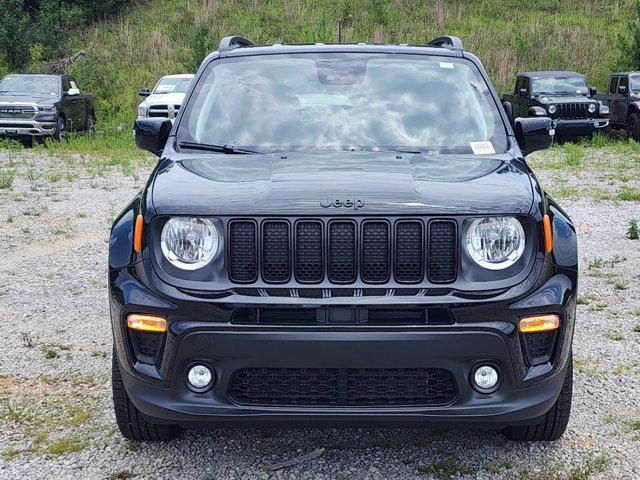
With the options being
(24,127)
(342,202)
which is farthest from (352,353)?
(24,127)

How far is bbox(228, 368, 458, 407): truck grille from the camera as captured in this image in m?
3.21

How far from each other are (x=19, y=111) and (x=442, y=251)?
17.8 metres

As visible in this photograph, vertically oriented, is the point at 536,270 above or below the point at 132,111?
above

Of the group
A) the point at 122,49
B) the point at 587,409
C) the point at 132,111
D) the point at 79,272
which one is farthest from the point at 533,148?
the point at 122,49

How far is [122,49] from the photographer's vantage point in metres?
33.6

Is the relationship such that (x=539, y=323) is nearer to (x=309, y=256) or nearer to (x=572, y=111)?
(x=309, y=256)

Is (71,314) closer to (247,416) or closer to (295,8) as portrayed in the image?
(247,416)

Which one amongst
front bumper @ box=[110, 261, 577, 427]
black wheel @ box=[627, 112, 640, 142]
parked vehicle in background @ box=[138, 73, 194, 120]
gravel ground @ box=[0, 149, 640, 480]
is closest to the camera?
front bumper @ box=[110, 261, 577, 427]

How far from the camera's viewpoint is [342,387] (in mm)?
3223

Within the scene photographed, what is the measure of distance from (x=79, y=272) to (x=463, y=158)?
14.4ft

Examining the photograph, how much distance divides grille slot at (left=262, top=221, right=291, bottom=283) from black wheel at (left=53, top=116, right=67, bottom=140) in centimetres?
1754

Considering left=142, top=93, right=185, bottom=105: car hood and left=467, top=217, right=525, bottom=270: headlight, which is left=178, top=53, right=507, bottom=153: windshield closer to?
left=467, top=217, right=525, bottom=270: headlight

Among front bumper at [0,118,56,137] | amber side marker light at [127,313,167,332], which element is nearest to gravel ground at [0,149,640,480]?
amber side marker light at [127,313,167,332]

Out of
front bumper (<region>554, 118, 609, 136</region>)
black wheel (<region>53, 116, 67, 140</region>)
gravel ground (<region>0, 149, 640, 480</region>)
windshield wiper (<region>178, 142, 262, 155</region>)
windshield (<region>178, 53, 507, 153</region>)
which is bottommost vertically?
front bumper (<region>554, 118, 609, 136</region>)
